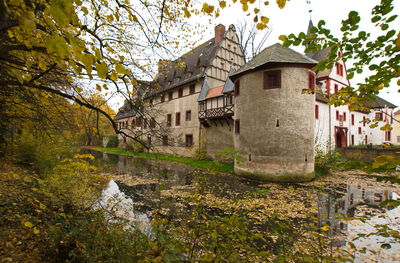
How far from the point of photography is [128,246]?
9.94ft

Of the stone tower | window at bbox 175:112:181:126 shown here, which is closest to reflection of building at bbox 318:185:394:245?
the stone tower

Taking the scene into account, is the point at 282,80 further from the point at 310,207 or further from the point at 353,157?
the point at 353,157

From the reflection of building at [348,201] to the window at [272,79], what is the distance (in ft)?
20.8

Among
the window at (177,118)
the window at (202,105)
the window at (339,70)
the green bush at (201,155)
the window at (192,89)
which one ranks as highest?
the window at (339,70)

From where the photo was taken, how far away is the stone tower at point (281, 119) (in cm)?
1117

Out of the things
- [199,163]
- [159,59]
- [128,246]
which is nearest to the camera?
[128,246]

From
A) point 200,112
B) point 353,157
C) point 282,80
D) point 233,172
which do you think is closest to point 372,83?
point 282,80

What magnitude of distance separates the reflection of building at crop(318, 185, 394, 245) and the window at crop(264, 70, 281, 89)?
6.34 metres

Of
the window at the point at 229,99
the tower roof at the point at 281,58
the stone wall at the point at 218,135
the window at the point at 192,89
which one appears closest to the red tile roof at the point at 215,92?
the window at the point at 229,99

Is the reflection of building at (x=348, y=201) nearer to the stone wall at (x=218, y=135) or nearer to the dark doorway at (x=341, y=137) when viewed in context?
the stone wall at (x=218, y=135)

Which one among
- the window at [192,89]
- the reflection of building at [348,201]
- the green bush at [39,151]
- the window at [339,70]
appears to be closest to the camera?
the reflection of building at [348,201]

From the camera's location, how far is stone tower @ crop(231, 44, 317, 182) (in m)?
11.2

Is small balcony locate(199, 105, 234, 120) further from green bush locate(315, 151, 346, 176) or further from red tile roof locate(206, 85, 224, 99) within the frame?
green bush locate(315, 151, 346, 176)

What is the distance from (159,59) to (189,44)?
4.31 feet
